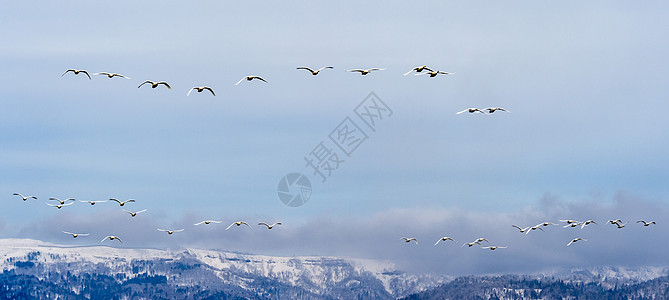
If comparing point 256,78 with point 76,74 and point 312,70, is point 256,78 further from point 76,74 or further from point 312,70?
point 76,74

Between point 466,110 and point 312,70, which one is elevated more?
point 312,70

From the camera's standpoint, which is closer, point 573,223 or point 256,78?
point 256,78

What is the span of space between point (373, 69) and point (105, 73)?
41.2m

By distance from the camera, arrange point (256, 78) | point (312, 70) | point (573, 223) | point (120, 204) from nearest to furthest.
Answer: point (256, 78), point (312, 70), point (120, 204), point (573, 223)

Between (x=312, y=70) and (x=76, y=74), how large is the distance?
123ft

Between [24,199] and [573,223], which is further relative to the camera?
[573,223]

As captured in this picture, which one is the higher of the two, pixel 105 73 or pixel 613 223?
pixel 105 73

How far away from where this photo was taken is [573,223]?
193125 mm

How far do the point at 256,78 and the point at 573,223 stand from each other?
94778 mm

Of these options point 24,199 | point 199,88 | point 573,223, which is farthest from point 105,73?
point 573,223

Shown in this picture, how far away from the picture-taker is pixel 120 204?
177 metres

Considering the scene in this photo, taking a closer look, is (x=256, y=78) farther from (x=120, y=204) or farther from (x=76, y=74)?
(x=120, y=204)

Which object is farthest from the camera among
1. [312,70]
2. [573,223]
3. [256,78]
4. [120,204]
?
[573,223]

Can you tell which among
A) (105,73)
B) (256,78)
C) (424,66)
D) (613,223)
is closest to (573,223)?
(613,223)
